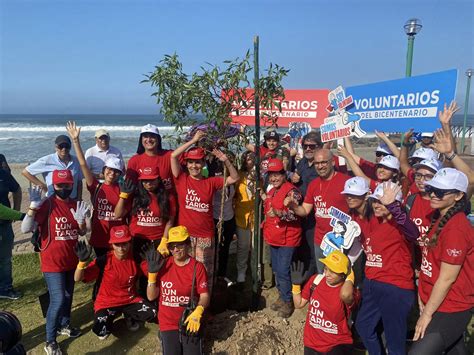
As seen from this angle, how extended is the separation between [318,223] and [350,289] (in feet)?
4.40

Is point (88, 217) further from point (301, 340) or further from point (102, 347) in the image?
point (301, 340)

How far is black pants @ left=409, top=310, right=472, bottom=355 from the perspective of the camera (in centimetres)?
309

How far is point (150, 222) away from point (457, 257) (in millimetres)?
3358

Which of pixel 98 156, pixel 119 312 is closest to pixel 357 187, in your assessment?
pixel 119 312

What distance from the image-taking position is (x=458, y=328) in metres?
3.09

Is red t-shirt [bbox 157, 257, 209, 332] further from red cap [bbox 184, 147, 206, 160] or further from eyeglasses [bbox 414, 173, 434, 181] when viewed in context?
eyeglasses [bbox 414, 173, 434, 181]

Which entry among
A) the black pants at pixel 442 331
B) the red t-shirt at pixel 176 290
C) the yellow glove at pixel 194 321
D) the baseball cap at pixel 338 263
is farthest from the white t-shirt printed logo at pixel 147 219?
the black pants at pixel 442 331

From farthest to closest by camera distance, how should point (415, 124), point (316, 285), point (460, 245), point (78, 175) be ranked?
point (78, 175) < point (415, 124) < point (316, 285) < point (460, 245)

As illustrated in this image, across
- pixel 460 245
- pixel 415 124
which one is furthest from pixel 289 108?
pixel 460 245

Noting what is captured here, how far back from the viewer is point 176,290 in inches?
157

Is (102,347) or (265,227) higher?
(265,227)

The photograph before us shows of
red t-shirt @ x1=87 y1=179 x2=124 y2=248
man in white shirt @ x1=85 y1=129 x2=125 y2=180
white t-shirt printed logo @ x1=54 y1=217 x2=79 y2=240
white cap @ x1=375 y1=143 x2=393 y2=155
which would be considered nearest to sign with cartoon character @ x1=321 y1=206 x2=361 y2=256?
white cap @ x1=375 y1=143 x2=393 y2=155

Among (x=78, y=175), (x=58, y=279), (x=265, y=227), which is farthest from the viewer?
(x=78, y=175)

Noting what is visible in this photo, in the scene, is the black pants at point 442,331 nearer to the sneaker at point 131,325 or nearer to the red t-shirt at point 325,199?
the red t-shirt at point 325,199
